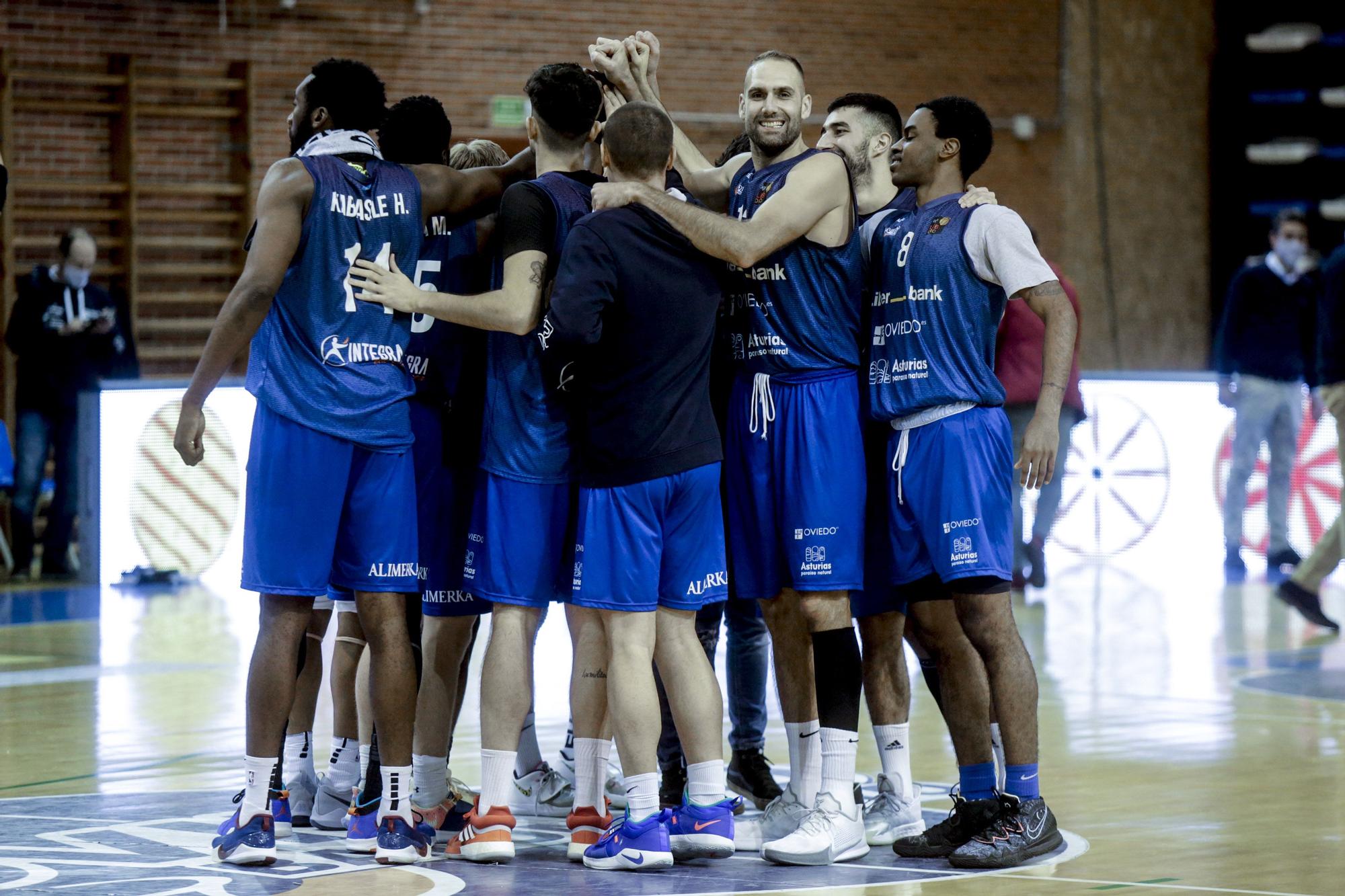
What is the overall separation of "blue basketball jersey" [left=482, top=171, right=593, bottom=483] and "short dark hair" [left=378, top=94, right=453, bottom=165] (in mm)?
427

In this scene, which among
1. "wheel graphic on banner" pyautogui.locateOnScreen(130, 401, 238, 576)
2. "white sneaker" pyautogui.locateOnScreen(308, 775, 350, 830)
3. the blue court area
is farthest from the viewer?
"wheel graphic on banner" pyautogui.locateOnScreen(130, 401, 238, 576)

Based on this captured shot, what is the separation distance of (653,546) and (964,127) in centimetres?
135

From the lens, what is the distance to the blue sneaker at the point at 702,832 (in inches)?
176

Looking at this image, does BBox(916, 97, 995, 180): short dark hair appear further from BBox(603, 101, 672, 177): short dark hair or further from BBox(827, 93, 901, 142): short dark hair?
BBox(603, 101, 672, 177): short dark hair

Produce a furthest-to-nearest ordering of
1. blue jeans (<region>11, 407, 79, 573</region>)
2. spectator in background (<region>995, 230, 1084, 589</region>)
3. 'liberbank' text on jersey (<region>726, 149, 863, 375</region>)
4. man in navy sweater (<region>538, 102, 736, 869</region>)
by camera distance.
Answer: blue jeans (<region>11, 407, 79, 573</region>) → spectator in background (<region>995, 230, 1084, 589</region>) → 'liberbank' text on jersey (<region>726, 149, 863, 375</region>) → man in navy sweater (<region>538, 102, 736, 869</region>)

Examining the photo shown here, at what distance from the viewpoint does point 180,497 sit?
36.8 ft

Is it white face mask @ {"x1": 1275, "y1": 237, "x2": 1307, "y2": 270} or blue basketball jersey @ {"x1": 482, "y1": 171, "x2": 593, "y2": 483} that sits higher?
white face mask @ {"x1": 1275, "y1": 237, "x2": 1307, "y2": 270}

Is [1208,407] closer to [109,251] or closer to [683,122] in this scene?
[683,122]

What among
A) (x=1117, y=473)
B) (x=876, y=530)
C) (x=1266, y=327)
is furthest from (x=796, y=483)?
(x=1117, y=473)

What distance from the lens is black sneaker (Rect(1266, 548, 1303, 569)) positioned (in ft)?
37.2

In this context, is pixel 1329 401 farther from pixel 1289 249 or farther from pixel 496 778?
pixel 496 778

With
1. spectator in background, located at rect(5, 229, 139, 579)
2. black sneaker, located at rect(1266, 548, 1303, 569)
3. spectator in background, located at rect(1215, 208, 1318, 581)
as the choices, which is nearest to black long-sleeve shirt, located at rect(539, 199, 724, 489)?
spectator in background, located at rect(1215, 208, 1318, 581)

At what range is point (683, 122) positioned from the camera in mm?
15773

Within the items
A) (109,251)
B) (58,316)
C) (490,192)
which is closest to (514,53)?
(109,251)
